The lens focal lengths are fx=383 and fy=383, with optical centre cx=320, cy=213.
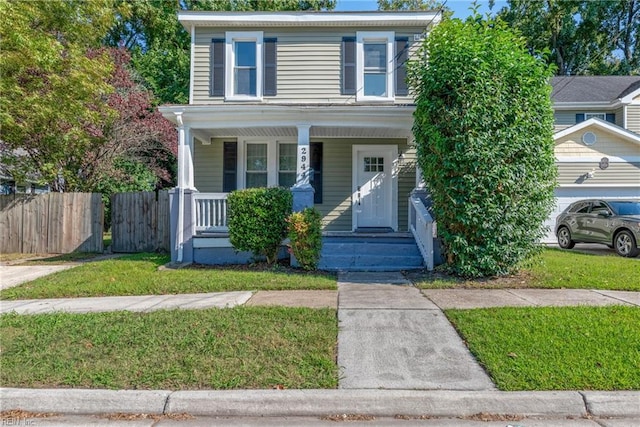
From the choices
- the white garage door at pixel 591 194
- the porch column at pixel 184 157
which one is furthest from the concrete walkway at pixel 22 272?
the white garage door at pixel 591 194

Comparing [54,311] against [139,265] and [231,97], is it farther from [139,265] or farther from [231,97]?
[231,97]

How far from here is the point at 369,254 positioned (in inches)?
334

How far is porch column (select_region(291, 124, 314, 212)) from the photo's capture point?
823cm

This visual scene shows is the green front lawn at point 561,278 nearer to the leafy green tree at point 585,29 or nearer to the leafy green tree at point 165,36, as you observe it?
the leafy green tree at point 165,36

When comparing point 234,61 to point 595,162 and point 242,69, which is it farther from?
point 595,162

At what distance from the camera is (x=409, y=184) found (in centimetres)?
1081

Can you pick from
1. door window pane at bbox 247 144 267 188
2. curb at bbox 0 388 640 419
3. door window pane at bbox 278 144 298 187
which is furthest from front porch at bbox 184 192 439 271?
curb at bbox 0 388 640 419

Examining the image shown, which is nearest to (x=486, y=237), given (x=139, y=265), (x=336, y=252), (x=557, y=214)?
(x=336, y=252)

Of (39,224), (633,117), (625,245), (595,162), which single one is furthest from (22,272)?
(633,117)

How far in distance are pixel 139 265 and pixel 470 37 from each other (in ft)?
26.0

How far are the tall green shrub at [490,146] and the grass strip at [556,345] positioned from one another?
1855 millimetres

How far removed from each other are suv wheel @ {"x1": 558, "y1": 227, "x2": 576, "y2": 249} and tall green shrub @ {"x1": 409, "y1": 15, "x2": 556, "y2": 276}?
6195mm

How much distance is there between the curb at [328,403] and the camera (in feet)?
9.73

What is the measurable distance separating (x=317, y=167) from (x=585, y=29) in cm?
2523
